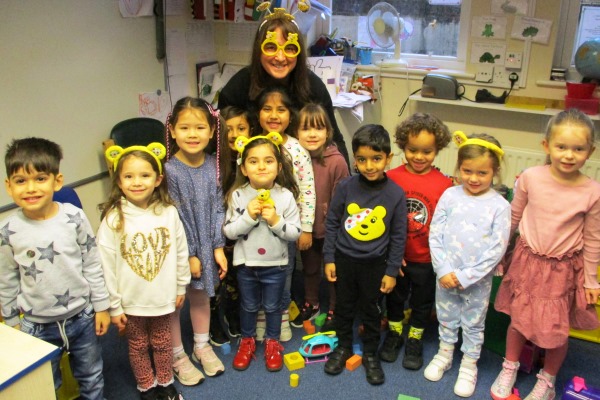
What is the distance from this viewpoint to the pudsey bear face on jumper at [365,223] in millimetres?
2096

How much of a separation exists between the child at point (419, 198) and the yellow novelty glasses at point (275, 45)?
1.90ft

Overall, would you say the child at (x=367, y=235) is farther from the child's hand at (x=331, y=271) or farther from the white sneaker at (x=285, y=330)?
the white sneaker at (x=285, y=330)

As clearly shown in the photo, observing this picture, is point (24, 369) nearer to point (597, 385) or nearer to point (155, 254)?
point (155, 254)

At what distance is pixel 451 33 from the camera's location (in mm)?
3447

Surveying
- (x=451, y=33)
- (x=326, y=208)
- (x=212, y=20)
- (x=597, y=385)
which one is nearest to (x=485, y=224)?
(x=326, y=208)

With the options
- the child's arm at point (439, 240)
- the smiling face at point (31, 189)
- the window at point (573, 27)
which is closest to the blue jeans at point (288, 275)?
the child's arm at point (439, 240)

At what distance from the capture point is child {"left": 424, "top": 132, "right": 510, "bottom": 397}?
1.99 metres

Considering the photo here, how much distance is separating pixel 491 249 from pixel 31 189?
5.23ft

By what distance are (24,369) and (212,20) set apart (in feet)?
8.76

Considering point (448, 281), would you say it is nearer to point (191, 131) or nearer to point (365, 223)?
point (365, 223)

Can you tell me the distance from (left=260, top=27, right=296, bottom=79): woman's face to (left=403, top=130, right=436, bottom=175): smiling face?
0.62 m

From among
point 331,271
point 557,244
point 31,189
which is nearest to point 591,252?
point 557,244

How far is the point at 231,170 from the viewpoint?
7.32 ft

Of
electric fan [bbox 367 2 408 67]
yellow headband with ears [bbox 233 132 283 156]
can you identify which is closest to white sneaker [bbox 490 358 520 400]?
yellow headband with ears [bbox 233 132 283 156]
